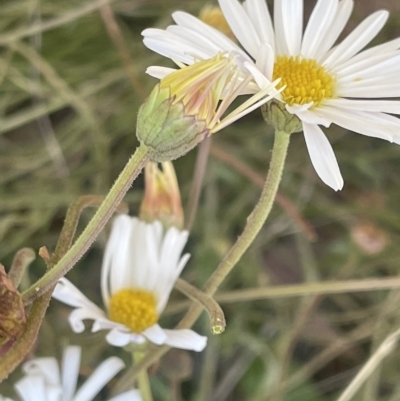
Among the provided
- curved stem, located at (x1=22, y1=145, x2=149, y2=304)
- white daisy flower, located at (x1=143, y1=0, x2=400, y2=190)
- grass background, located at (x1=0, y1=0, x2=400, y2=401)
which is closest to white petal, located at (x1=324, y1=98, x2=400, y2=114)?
white daisy flower, located at (x1=143, y1=0, x2=400, y2=190)

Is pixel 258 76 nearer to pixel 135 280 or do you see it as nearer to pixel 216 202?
pixel 135 280

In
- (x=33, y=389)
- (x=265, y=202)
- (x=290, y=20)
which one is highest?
(x=290, y=20)

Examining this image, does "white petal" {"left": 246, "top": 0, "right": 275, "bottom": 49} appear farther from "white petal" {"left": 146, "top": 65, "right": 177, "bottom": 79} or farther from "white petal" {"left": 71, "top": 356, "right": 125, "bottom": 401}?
"white petal" {"left": 71, "top": 356, "right": 125, "bottom": 401}

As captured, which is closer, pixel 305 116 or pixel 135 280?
pixel 305 116

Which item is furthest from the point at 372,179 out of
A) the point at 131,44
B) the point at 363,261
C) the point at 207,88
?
the point at 207,88

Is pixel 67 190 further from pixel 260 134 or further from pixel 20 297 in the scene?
pixel 20 297

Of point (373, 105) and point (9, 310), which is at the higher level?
point (373, 105)

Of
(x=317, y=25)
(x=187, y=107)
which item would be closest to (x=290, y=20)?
(x=317, y=25)
